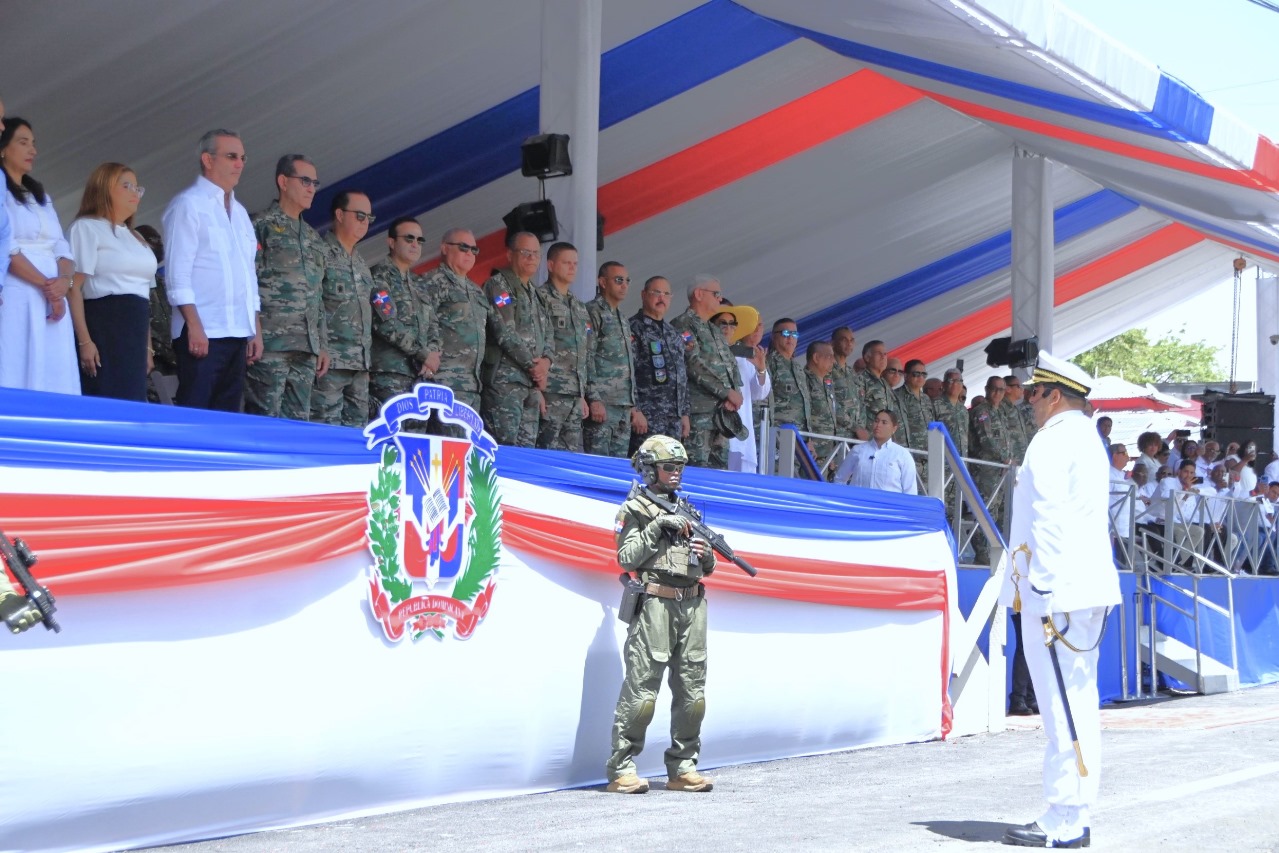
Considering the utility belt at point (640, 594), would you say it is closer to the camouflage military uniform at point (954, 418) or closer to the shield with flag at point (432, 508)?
the shield with flag at point (432, 508)

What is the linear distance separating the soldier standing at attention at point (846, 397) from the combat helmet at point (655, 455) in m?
4.75

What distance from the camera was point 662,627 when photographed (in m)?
6.01

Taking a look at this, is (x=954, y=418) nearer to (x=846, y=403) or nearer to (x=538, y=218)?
(x=846, y=403)

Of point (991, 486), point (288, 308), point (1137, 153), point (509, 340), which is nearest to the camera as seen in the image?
point (288, 308)

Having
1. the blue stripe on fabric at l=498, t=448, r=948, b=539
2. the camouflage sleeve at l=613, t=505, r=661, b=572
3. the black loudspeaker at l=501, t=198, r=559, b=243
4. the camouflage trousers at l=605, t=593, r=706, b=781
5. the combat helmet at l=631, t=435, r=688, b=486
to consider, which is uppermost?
the black loudspeaker at l=501, t=198, r=559, b=243

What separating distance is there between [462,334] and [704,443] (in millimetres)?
1936

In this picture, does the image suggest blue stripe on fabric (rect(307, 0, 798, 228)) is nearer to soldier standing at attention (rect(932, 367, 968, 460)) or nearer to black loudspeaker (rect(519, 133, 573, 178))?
black loudspeaker (rect(519, 133, 573, 178))

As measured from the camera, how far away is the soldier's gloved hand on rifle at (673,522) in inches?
233

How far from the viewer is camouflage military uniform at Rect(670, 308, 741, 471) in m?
8.45

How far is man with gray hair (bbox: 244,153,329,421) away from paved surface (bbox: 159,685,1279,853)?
1795 mm

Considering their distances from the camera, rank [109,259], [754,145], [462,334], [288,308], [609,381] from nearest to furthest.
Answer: [109,259], [288,308], [462,334], [609,381], [754,145]

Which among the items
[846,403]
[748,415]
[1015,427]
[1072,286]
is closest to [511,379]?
[748,415]

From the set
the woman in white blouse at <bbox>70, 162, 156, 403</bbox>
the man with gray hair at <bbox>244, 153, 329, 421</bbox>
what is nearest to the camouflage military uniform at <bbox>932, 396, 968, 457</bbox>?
the man with gray hair at <bbox>244, 153, 329, 421</bbox>

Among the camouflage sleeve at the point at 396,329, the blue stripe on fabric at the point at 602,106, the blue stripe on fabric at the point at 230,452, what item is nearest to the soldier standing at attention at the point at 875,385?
the blue stripe on fabric at the point at 602,106
